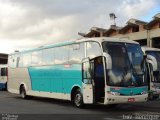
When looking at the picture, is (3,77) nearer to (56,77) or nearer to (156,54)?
(56,77)

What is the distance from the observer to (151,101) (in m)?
23.7

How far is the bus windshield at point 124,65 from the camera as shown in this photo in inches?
671

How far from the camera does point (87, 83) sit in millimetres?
18094

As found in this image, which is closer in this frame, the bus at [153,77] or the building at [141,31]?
the bus at [153,77]

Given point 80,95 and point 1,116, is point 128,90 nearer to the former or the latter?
point 80,95

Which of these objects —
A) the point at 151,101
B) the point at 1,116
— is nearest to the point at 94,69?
the point at 1,116

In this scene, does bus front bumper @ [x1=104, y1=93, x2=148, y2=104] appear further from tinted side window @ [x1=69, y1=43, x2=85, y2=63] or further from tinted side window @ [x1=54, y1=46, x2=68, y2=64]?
tinted side window @ [x1=54, y1=46, x2=68, y2=64]

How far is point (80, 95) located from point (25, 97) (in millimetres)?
8293

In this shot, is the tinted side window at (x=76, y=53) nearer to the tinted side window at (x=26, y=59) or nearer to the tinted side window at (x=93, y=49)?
the tinted side window at (x=93, y=49)

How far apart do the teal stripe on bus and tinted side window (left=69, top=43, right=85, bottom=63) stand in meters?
0.28

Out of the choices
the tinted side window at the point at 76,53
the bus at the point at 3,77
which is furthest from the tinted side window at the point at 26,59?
the bus at the point at 3,77

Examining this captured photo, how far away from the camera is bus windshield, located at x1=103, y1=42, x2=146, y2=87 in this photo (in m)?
17.0

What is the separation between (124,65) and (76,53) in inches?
117

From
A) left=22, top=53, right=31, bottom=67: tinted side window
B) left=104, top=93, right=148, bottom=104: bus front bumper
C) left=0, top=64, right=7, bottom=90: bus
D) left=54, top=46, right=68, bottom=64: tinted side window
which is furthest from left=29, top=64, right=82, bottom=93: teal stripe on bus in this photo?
left=0, top=64, right=7, bottom=90: bus
